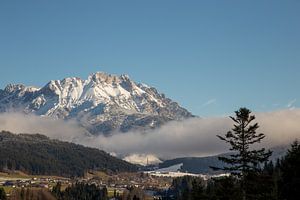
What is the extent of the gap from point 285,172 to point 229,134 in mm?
18862

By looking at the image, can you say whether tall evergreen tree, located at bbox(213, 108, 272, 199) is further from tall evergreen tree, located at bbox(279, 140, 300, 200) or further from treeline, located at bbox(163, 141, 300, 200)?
tall evergreen tree, located at bbox(279, 140, 300, 200)

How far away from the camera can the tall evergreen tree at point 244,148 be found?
50.4 meters

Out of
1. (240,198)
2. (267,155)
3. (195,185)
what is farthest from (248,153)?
(195,185)

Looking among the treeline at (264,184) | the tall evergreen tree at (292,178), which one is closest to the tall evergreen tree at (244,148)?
the treeline at (264,184)

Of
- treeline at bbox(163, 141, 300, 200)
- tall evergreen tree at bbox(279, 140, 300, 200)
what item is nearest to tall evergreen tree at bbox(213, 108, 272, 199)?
treeline at bbox(163, 141, 300, 200)

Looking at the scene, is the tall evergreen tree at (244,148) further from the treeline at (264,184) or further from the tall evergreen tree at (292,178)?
the tall evergreen tree at (292,178)

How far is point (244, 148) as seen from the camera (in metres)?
51.2

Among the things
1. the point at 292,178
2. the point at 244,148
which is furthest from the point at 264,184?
the point at 292,178

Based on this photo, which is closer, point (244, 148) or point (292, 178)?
point (244, 148)

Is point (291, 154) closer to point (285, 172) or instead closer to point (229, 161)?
point (285, 172)

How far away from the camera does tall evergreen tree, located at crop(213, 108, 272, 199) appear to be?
50.4 metres

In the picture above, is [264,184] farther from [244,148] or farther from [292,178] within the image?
[292,178]

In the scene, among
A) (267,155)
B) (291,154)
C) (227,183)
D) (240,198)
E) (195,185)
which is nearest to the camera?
(267,155)

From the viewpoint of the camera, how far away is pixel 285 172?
6619cm
